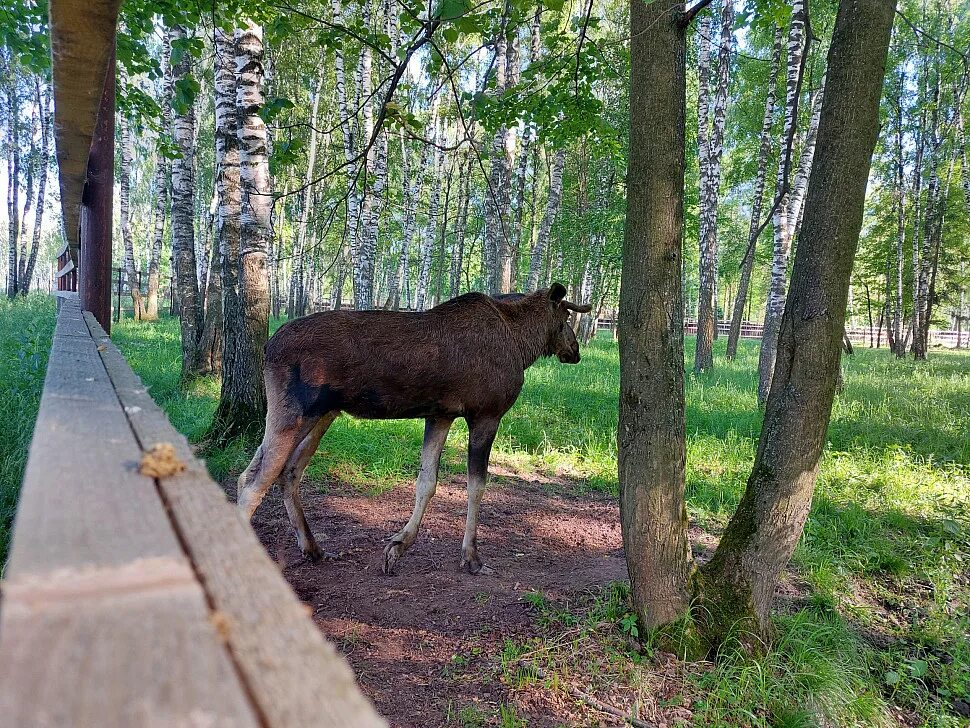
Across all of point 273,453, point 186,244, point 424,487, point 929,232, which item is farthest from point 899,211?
point 273,453

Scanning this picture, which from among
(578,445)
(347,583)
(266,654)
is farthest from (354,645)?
(578,445)

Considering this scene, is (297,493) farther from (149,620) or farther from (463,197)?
(463,197)

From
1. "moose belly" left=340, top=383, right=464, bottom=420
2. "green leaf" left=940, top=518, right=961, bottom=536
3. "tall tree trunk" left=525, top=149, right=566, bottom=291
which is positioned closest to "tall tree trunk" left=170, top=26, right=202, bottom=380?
"moose belly" left=340, top=383, right=464, bottom=420

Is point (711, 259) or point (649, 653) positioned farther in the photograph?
point (711, 259)

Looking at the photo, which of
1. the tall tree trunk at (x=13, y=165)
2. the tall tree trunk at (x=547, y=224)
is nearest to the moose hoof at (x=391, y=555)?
the tall tree trunk at (x=547, y=224)

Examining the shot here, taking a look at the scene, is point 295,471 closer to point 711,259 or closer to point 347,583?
point 347,583

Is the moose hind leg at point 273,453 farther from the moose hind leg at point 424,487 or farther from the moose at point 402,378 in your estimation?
the moose hind leg at point 424,487

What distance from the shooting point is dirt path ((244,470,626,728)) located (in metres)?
2.97

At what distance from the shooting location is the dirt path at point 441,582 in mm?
2967

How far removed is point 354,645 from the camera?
130 inches

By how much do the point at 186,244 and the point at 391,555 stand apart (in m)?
9.19

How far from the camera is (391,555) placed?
4250mm

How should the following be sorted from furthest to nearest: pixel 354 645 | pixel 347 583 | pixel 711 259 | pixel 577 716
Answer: pixel 711 259, pixel 347 583, pixel 354 645, pixel 577 716

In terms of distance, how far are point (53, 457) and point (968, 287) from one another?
4152cm
